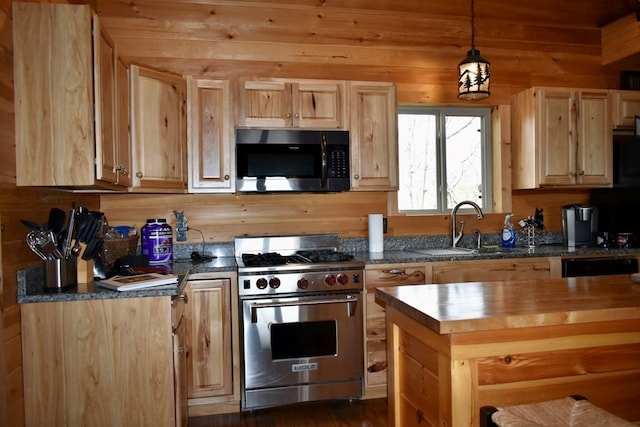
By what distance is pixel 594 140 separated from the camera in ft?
11.7

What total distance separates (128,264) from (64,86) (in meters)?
1.02

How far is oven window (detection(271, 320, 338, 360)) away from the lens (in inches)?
109

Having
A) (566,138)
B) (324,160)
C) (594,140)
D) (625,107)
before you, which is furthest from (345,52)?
(625,107)

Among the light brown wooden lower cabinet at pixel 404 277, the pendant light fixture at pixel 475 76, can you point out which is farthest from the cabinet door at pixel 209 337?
the pendant light fixture at pixel 475 76

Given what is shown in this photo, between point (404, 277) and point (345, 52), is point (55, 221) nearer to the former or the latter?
point (404, 277)

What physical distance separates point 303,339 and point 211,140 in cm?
143

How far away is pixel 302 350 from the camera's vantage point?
9.20 ft

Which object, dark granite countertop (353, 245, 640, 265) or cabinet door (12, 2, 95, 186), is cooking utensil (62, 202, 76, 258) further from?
dark granite countertop (353, 245, 640, 265)

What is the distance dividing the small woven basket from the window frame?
2.00 meters

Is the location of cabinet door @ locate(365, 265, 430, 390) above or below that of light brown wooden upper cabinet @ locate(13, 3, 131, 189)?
below

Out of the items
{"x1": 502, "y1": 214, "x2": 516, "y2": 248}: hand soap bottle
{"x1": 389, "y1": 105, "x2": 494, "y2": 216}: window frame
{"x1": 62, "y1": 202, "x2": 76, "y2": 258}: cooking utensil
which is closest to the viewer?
{"x1": 62, "y1": 202, "x2": 76, "y2": 258}: cooking utensil

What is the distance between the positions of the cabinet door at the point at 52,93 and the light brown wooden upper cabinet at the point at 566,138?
3.09 m

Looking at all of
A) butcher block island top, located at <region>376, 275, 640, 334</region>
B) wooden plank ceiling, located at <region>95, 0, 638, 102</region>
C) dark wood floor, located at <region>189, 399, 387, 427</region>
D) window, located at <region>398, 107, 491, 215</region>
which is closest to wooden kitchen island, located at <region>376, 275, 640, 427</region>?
butcher block island top, located at <region>376, 275, 640, 334</region>

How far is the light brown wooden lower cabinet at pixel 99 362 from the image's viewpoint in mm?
1973
